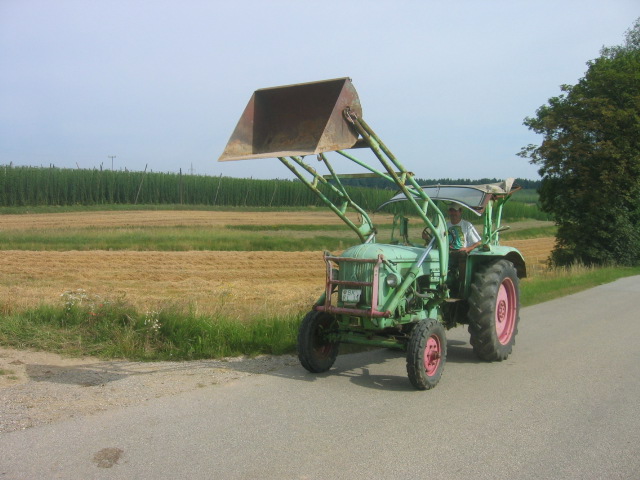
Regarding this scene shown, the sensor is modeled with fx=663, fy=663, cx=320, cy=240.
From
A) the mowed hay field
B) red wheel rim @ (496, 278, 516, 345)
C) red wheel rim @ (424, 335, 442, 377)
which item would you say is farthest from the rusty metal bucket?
red wheel rim @ (496, 278, 516, 345)

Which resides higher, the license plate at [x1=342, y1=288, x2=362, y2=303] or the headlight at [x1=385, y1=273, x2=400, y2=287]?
the headlight at [x1=385, y1=273, x2=400, y2=287]

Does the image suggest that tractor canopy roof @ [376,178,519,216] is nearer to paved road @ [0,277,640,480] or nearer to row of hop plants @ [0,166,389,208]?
paved road @ [0,277,640,480]

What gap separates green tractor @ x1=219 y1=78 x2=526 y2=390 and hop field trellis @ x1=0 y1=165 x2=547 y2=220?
2829cm

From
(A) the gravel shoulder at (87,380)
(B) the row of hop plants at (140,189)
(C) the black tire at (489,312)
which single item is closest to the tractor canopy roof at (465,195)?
(C) the black tire at (489,312)

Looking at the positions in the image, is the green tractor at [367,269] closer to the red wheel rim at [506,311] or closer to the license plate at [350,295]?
the license plate at [350,295]

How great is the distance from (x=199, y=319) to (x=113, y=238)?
16715 millimetres

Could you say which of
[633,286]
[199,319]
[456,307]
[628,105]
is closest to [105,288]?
[199,319]

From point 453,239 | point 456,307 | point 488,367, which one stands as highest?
point 453,239

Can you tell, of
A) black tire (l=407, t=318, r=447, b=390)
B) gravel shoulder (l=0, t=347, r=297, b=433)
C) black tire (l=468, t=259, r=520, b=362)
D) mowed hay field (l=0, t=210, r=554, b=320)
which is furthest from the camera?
mowed hay field (l=0, t=210, r=554, b=320)

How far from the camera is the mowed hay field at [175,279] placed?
11086 mm

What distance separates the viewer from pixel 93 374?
22.3 feet

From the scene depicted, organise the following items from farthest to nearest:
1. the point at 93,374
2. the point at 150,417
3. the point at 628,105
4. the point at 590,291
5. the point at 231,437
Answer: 1. the point at 628,105
2. the point at 590,291
3. the point at 93,374
4. the point at 150,417
5. the point at 231,437

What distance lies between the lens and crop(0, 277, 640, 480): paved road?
179 inches

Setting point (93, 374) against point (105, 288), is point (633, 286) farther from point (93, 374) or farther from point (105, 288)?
point (93, 374)
